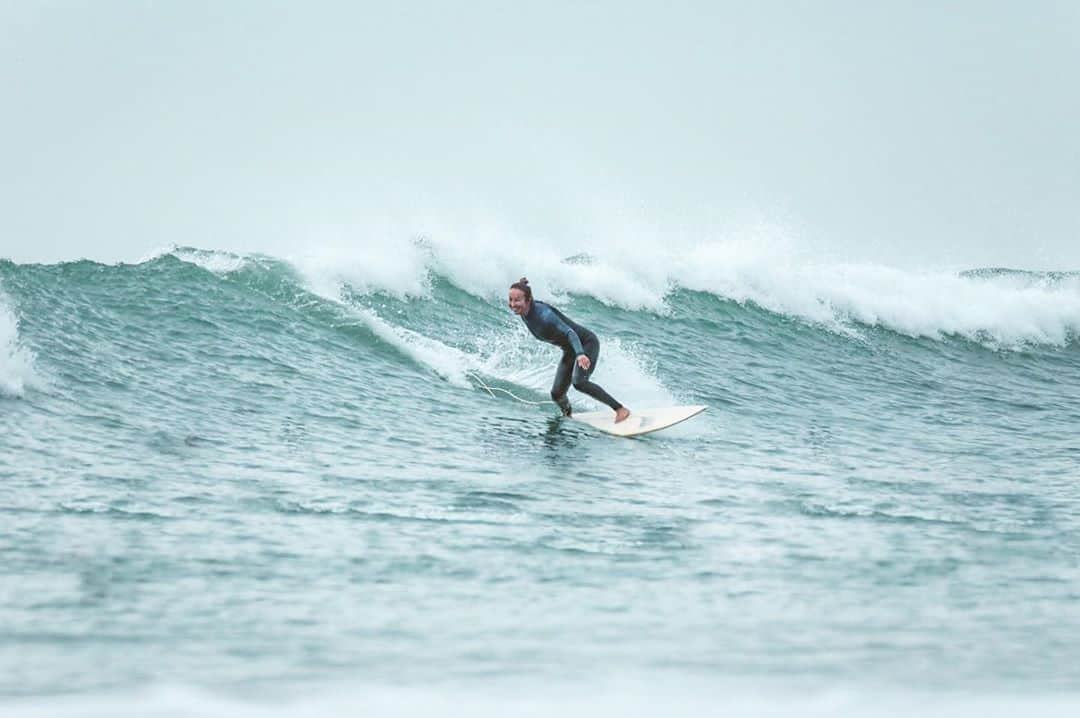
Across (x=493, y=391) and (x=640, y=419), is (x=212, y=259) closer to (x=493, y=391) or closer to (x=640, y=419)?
(x=493, y=391)

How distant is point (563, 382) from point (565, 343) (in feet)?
1.36

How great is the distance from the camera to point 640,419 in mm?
10617

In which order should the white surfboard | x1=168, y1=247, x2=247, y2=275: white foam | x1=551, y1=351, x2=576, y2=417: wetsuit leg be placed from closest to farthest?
1. the white surfboard
2. x1=551, y1=351, x2=576, y2=417: wetsuit leg
3. x1=168, y1=247, x2=247, y2=275: white foam

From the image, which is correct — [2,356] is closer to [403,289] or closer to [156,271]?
[156,271]

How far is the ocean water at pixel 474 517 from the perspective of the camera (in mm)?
4258

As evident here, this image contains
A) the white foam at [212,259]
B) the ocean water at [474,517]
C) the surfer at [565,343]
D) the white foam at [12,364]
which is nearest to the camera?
the ocean water at [474,517]

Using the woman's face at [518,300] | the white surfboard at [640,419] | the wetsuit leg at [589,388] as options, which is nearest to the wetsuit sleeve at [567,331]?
the wetsuit leg at [589,388]

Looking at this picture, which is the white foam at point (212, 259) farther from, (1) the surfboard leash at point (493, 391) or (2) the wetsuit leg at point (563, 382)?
(2) the wetsuit leg at point (563, 382)

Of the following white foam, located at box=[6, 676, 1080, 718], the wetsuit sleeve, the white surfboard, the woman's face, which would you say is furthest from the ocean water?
the woman's face

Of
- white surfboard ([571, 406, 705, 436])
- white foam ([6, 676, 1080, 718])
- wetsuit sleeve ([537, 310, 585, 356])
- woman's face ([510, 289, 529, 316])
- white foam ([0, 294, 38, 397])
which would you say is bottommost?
white foam ([6, 676, 1080, 718])

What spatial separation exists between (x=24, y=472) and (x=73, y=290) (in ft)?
21.8

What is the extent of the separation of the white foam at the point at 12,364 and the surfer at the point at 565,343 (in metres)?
4.24

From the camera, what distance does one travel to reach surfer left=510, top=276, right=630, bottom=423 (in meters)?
10.4

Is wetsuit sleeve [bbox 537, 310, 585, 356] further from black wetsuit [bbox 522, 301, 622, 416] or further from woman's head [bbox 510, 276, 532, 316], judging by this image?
woman's head [bbox 510, 276, 532, 316]
